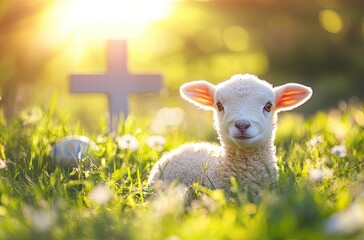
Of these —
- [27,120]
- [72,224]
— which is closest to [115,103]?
[27,120]

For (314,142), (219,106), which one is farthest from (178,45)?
(219,106)

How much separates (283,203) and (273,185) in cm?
116

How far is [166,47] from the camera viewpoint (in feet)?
60.4

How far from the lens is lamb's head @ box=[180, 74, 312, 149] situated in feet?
13.1

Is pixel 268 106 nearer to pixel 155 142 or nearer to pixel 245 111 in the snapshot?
pixel 245 111

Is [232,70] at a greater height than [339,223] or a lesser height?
lesser

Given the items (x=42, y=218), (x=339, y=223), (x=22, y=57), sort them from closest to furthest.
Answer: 1. (x=339, y=223)
2. (x=42, y=218)
3. (x=22, y=57)

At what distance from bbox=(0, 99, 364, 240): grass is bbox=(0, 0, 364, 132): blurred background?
6.91 feet

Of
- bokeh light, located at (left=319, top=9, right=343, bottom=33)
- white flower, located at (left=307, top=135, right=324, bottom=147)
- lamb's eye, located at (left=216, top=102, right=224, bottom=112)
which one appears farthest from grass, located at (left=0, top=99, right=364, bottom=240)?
bokeh light, located at (left=319, top=9, right=343, bottom=33)

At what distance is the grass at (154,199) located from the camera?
8.63 ft

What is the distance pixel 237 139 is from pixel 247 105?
0.73 feet

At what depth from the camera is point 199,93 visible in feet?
15.1

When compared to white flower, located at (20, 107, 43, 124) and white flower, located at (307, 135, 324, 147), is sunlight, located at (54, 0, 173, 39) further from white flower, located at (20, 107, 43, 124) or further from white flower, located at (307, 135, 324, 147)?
white flower, located at (307, 135, 324, 147)

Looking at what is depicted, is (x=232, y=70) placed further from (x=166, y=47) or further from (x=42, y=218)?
(x=42, y=218)
